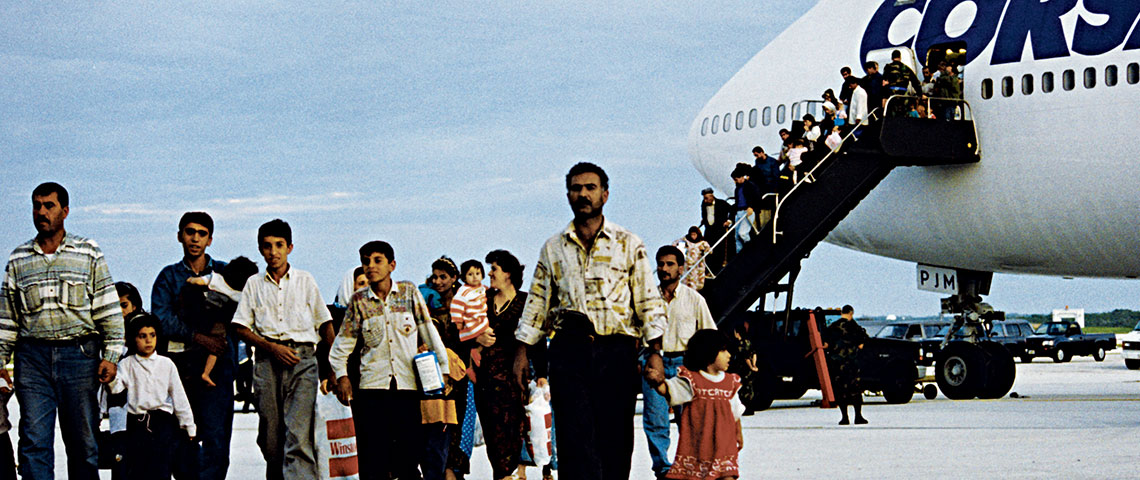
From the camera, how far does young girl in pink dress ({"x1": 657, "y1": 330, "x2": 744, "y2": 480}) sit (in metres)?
8.05

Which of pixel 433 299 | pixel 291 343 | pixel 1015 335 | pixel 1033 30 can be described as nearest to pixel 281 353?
→ pixel 291 343

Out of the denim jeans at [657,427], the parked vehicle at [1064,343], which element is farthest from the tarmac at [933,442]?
the parked vehicle at [1064,343]

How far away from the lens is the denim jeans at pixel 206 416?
9.20m

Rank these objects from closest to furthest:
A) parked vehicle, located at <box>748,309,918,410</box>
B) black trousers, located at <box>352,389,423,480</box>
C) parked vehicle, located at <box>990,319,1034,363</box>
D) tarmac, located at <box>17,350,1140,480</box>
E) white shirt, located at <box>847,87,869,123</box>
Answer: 1. black trousers, located at <box>352,389,423,480</box>
2. tarmac, located at <box>17,350,1140,480</box>
3. parked vehicle, located at <box>748,309,918,410</box>
4. white shirt, located at <box>847,87,869,123</box>
5. parked vehicle, located at <box>990,319,1034,363</box>

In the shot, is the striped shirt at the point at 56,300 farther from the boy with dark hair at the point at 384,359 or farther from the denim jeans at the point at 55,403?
the boy with dark hair at the point at 384,359

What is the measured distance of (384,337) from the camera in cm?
888

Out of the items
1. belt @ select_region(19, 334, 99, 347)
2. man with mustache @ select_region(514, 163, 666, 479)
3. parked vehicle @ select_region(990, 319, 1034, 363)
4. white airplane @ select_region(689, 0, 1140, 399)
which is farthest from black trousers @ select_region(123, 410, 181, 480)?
parked vehicle @ select_region(990, 319, 1034, 363)

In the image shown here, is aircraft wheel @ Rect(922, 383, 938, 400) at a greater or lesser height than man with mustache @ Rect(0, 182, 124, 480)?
lesser

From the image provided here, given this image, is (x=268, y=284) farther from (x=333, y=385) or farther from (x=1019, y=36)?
(x=1019, y=36)

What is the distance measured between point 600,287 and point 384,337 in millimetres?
1928

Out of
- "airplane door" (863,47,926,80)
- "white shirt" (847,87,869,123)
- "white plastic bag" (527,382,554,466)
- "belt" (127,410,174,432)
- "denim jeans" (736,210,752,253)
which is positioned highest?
"airplane door" (863,47,926,80)

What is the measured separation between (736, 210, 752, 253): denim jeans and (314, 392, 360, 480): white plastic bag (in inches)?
435

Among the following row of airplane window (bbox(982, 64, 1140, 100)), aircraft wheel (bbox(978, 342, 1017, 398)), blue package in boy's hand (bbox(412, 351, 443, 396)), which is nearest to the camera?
blue package in boy's hand (bbox(412, 351, 443, 396))

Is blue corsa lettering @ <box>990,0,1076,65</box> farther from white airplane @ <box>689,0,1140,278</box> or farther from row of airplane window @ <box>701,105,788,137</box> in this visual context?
row of airplane window @ <box>701,105,788,137</box>
